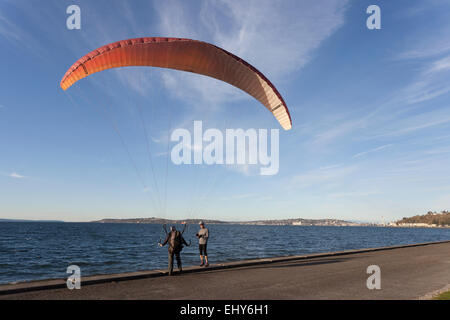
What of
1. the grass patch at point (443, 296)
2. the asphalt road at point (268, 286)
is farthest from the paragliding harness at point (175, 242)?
the grass patch at point (443, 296)

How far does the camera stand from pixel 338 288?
26.3ft

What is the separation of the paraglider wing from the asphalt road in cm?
649

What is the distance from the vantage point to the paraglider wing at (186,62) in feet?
32.8

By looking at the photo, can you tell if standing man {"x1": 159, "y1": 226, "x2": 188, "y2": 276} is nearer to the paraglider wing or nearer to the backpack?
the backpack

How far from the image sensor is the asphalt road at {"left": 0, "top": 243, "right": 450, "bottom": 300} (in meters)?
6.95

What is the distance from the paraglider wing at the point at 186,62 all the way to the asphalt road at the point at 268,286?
6489 millimetres

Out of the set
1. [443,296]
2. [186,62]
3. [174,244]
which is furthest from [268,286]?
[186,62]

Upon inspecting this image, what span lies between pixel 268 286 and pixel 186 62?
29.0ft

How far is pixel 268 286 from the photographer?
8.02 meters

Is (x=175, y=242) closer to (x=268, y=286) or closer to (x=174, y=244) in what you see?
(x=174, y=244)
